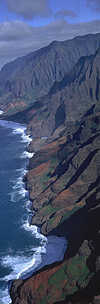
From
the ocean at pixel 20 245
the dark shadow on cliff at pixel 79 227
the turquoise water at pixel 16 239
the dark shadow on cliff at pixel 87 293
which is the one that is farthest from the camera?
the turquoise water at pixel 16 239

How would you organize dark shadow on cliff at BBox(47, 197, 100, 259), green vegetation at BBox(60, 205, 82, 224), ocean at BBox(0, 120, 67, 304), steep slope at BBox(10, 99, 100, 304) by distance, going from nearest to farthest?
steep slope at BBox(10, 99, 100, 304) < dark shadow on cliff at BBox(47, 197, 100, 259) < ocean at BBox(0, 120, 67, 304) < green vegetation at BBox(60, 205, 82, 224)

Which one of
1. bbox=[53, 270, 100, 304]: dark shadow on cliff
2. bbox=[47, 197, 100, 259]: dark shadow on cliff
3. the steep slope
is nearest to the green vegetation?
the steep slope

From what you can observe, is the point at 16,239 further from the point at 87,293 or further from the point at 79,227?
the point at 87,293

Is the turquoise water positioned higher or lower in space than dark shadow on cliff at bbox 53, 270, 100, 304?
lower

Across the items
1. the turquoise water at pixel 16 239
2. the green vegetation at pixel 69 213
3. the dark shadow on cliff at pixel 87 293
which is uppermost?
the dark shadow on cliff at pixel 87 293

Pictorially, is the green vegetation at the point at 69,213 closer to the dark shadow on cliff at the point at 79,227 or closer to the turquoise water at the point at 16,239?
the dark shadow on cliff at the point at 79,227

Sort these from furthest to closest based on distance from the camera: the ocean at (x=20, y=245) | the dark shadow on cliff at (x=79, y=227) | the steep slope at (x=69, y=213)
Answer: the ocean at (x=20, y=245) → the dark shadow on cliff at (x=79, y=227) → the steep slope at (x=69, y=213)

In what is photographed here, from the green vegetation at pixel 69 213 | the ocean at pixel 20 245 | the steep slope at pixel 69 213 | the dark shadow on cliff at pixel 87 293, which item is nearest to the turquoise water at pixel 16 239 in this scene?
the ocean at pixel 20 245

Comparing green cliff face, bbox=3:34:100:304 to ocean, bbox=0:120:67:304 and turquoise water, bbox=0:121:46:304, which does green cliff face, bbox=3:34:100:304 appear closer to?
ocean, bbox=0:120:67:304

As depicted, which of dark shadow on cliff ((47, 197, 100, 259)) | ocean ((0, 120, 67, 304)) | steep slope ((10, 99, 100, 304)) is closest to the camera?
steep slope ((10, 99, 100, 304))
